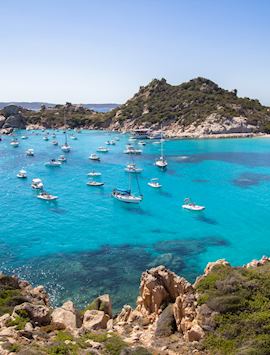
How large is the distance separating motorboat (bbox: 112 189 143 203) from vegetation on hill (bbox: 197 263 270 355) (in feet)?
136

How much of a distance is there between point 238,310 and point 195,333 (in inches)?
110

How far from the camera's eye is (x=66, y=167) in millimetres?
103250

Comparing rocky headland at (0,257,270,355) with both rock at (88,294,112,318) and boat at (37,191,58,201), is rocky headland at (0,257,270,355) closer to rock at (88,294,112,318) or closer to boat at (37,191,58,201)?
rock at (88,294,112,318)

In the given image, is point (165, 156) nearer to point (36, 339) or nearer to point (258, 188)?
point (258, 188)

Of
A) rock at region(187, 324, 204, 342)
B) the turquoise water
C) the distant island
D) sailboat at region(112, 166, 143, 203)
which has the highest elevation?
the distant island

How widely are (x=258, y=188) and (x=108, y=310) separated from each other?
5614cm

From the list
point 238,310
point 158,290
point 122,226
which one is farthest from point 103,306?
point 122,226

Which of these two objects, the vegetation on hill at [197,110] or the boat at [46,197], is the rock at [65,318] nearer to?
the boat at [46,197]

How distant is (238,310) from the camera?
2106 centimetres

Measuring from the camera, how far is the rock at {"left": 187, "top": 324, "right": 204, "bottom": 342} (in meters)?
20.0

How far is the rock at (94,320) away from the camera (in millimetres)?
23292

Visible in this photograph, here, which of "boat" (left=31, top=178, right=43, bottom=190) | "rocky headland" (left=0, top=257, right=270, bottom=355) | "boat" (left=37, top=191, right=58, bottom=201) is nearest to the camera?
Result: "rocky headland" (left=0, top=257, right=270, bottom=355)

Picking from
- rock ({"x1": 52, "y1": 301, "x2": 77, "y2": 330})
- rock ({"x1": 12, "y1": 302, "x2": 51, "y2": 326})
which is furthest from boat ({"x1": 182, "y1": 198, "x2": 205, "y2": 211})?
rock ({"x1": 12, "y1": 302, "x2": 51, "y2": 326})

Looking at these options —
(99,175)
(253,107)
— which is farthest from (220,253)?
(253,107)
